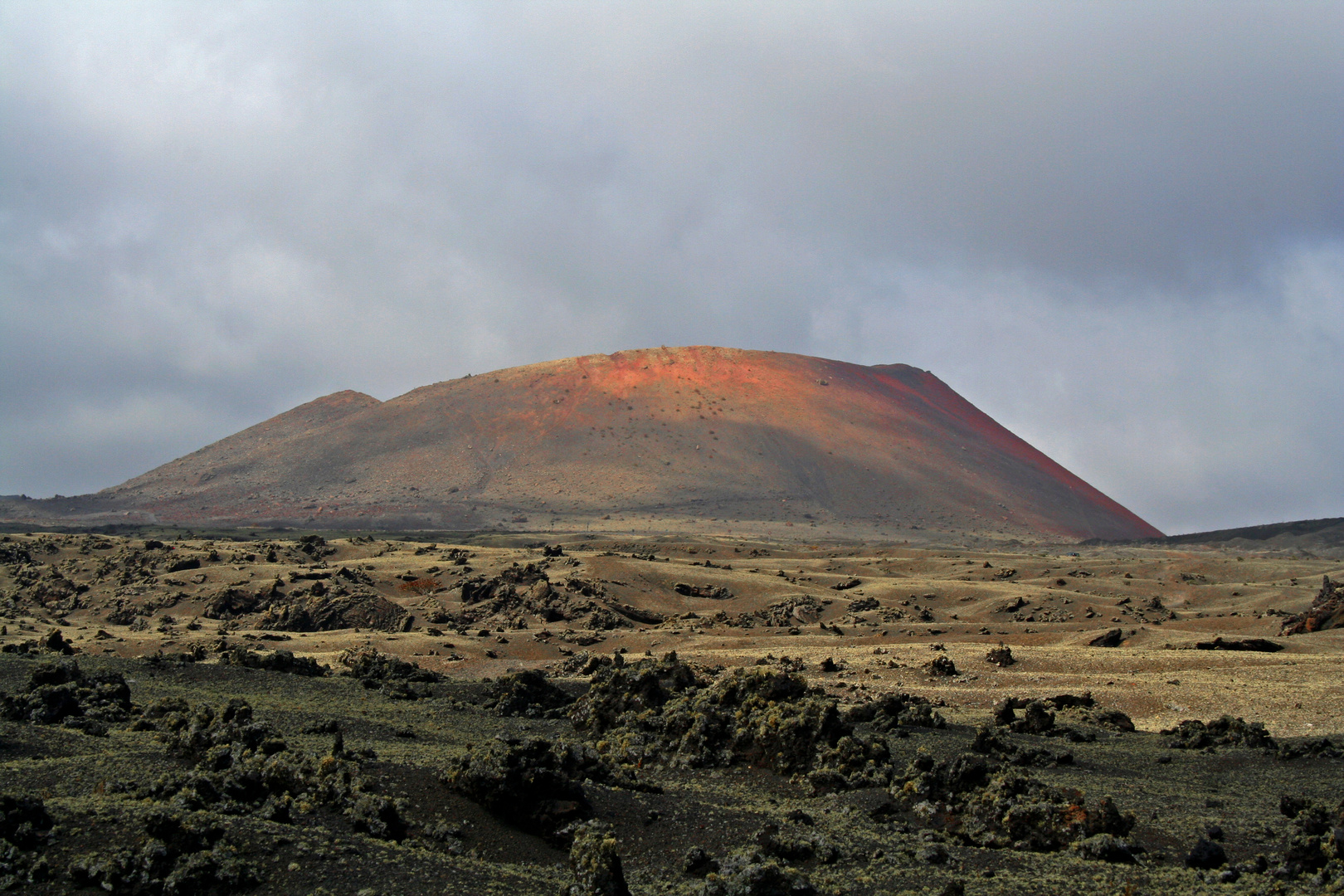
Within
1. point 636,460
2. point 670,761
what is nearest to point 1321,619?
point 670,761

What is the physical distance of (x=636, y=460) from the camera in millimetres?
100000

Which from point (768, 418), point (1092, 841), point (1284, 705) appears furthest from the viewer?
point (768, 418)

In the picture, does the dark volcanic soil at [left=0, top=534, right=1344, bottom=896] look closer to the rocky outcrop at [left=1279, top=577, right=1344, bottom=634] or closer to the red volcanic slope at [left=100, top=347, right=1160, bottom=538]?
the rocky outcrop at [left=1279, top=577, right=1344, bottom=634]

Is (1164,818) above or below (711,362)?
below

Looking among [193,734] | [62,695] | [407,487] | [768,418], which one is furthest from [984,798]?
[768,418]

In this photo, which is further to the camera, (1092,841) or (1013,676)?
(1013,676)

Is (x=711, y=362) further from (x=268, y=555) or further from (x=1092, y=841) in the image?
(x=1092, y=841)

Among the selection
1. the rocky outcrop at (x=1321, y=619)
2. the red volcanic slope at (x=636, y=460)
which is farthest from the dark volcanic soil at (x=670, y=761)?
the red volcanic slope at (x=636, y=460)

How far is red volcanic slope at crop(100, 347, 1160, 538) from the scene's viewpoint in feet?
297

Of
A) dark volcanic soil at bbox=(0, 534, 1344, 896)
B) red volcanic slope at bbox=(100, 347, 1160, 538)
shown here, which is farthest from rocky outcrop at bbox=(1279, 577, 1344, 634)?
red volcanic slope at bbox=(100, 347, 1160, 538)

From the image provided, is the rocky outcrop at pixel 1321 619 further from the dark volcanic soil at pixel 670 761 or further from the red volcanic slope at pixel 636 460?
the red volcanic slope at pixel 636 460

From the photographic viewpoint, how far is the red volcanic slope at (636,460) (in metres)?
90.5

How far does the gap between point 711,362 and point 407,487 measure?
4900 centimetres

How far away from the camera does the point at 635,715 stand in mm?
12430
